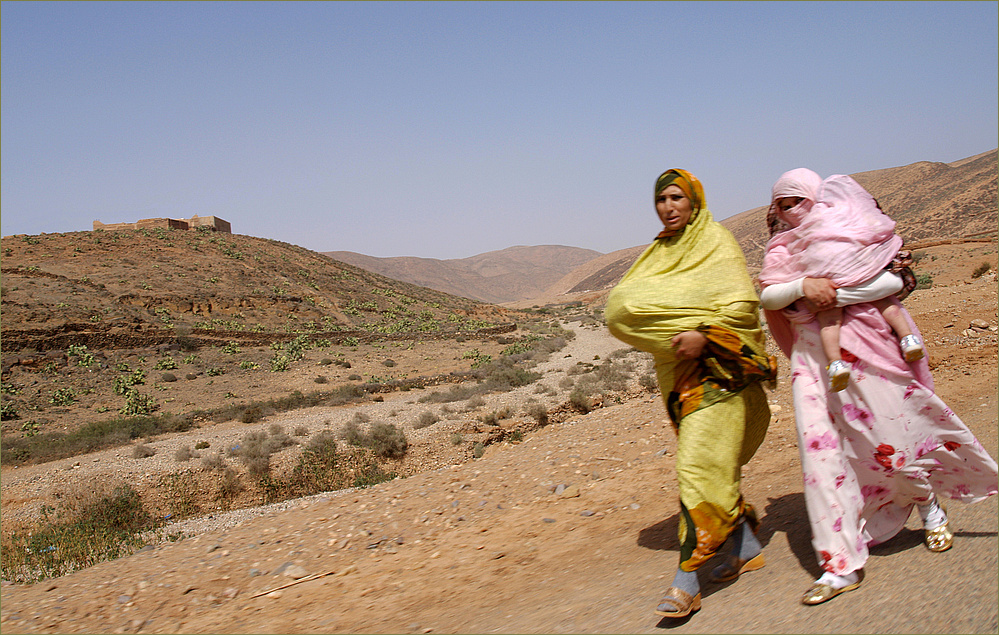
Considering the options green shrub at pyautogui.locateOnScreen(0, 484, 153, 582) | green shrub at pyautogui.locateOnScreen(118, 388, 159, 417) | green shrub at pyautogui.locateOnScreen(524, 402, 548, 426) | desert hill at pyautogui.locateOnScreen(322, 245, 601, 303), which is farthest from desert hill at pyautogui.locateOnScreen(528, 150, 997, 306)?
desert hill at pyautogui.locateOnScreen(322, 245, 601, 303)

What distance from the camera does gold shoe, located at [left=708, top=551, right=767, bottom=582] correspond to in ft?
8.86

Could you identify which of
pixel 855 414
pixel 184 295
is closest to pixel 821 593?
pixel 855 414

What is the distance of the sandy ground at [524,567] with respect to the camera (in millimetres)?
2318

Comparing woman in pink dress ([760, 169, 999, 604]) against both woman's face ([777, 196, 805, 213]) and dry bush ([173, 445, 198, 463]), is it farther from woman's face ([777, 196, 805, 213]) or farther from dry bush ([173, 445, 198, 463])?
dry bush ([173, 445, 198, 463])

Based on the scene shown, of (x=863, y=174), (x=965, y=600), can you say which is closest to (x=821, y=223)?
(x=965, y=600)

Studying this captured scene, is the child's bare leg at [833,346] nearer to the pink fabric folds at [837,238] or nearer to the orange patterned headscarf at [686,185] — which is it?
the pink fabric folds at [837,238]

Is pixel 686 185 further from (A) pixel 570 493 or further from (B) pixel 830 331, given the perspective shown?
(A) pixel 570 493

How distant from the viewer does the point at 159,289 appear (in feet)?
102

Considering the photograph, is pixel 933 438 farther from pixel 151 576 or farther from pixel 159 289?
pixel 159 289

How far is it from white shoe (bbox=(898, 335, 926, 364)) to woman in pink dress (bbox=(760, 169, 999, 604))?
47 millimetres

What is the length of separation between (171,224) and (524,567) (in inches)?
2035

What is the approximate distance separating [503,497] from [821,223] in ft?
11.2

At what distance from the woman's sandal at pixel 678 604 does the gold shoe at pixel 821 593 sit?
41 centimetres

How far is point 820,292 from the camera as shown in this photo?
254 cm
